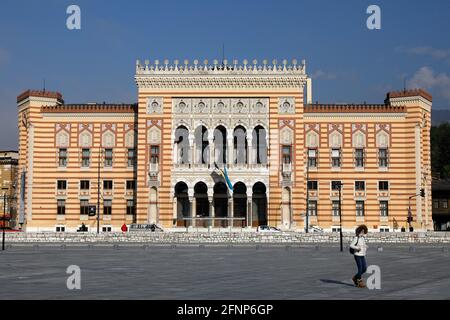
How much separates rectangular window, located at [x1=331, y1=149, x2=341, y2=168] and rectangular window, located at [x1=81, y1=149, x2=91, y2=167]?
23834 mm

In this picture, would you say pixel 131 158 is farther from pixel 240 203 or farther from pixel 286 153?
pixel 286 153

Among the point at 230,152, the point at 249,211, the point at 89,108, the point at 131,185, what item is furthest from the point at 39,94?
the point at 249,211

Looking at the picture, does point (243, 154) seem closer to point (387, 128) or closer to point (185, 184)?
point (185, 184)

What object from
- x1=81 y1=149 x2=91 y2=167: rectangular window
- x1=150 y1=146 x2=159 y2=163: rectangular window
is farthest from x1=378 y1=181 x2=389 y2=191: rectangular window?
x1=81 y1=149 x2=91 y2=167: rectangular window

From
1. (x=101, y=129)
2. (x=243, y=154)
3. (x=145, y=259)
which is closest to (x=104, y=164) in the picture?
(x=101, y=129)

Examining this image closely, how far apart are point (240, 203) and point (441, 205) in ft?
99.4

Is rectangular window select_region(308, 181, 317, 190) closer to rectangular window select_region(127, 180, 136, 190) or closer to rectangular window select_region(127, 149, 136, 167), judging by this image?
rectangular window select_region(127, 180, 136, 190)

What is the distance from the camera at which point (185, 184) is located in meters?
66.4

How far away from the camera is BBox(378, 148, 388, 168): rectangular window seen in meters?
67.1

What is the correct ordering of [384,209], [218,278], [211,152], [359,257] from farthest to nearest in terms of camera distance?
1. [384,209]
2. [211,152]
3. [218,278]
4. [359,257]

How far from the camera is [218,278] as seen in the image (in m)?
22.3

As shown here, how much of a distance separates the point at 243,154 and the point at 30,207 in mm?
21378

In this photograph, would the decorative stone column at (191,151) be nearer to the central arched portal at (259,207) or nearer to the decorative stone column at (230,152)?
the decorative stone column at (230,152)

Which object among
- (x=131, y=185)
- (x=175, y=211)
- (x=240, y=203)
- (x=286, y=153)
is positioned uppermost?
(x=286, y=153)
